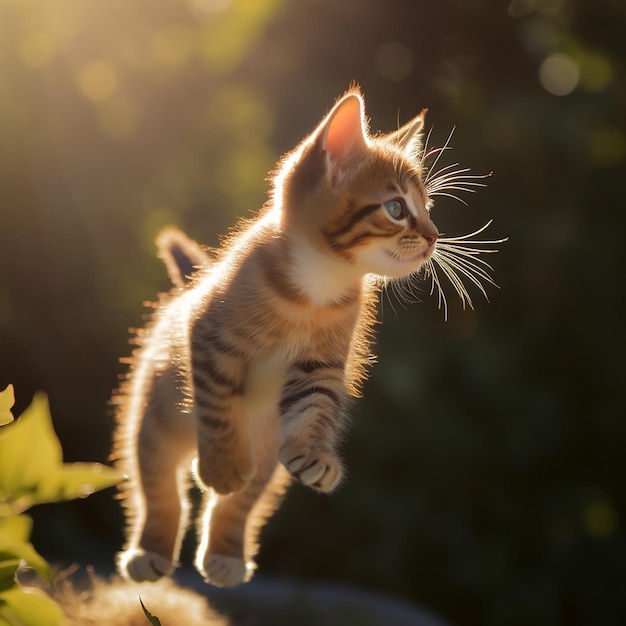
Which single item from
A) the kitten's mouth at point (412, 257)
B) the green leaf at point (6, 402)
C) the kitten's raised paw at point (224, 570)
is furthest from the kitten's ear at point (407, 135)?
the green leaf at point (6, 402)

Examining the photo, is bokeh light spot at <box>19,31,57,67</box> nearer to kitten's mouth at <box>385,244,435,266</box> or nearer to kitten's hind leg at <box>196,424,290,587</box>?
kitten's hind leg at <box>196,424,290,587</box>

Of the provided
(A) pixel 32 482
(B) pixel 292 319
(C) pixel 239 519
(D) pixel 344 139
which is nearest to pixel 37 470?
(A) pixel 32 482

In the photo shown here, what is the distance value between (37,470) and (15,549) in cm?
5

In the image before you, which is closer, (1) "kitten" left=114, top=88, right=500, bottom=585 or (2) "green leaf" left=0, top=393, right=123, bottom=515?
(2) "green leaf" left=0, top=393, right=123, bottom=515

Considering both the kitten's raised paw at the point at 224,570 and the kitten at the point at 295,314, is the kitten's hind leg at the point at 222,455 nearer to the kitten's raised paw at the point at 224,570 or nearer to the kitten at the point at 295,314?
the kitten at the point at 295,314

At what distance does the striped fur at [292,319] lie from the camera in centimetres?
175

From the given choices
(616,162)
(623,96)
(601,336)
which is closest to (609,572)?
(601,336)

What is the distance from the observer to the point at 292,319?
188 cm

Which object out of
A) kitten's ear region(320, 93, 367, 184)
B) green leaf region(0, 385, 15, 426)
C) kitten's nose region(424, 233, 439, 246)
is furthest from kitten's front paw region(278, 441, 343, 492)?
green leaf region(0, 385, 15, 426)

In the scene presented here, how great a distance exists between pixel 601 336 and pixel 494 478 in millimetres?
1083

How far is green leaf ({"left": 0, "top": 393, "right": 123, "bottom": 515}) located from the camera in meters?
0.48

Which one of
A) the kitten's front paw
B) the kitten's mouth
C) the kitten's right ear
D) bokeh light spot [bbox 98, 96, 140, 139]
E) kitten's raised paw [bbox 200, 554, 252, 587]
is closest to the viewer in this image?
the kitten's front paw

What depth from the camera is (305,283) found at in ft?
6.21

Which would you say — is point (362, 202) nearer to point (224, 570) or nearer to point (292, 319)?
point (292, 319)
